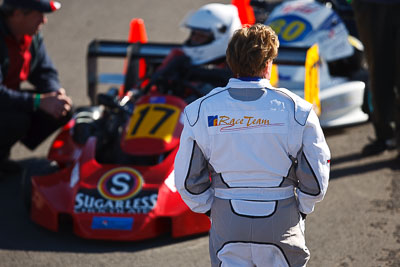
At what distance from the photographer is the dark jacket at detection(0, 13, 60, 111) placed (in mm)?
5867

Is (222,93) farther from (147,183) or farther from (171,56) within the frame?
(171,56)

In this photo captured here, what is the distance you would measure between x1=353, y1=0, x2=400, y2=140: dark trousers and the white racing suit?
3.15 meters

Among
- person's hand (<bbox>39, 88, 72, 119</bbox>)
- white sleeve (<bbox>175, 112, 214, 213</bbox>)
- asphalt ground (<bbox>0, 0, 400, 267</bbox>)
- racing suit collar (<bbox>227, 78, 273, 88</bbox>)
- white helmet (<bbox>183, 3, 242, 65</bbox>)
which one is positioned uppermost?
racing suit collar (<bbox>227, 78, 273, 88</bbox>)

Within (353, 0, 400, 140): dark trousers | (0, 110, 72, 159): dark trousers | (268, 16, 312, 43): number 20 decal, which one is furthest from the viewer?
(268, 16, 312, 43): number 20 decal

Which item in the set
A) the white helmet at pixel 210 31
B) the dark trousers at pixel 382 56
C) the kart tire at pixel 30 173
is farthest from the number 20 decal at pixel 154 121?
the dark trousers at pixel 382 56

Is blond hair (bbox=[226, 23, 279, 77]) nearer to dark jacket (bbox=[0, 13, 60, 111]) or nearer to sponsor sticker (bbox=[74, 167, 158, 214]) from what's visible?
sponsor sticker (bbox=[74, 167, 158, 214])

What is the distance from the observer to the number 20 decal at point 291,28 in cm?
712

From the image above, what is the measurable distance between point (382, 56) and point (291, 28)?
137 cm

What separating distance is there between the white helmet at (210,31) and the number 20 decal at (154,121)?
3.00ft

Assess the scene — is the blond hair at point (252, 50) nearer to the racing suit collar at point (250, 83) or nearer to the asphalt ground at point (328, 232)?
the racing suit collar at point (250, 83)

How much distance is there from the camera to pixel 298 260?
124 inches

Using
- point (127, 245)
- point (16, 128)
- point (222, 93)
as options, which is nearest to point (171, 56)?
point (16, 128)

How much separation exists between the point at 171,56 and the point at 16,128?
1.42m

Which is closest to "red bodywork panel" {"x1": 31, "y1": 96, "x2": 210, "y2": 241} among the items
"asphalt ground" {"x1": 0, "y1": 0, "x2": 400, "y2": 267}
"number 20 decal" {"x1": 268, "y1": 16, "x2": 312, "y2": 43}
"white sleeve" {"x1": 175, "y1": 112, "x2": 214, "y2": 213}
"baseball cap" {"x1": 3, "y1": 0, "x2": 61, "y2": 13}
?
"asphalt ground" {"x1": 0, "y1": 0, "x2": 400, "y2": 267}
